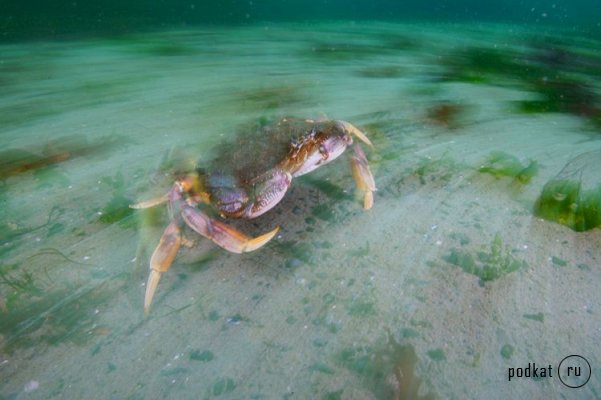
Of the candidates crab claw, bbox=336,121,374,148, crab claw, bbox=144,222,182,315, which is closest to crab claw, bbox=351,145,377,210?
crab claw, bbox=336,121,374,148

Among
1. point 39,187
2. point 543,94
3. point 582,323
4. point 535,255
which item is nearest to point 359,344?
point 582,323

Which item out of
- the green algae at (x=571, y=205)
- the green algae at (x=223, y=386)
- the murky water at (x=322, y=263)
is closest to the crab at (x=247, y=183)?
the murky water at (x=322, y=263)

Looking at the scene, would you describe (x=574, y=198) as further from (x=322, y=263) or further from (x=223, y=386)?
(x=223, y=386)

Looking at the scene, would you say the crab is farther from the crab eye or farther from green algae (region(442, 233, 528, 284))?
green algae (region(442, 233, 528, 284))

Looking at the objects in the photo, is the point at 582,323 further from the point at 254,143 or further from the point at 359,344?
the point at 254,143

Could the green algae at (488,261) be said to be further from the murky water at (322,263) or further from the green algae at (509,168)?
the green algae at (509,168)

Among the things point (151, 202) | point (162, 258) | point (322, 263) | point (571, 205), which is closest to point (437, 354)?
point (322, 263)
